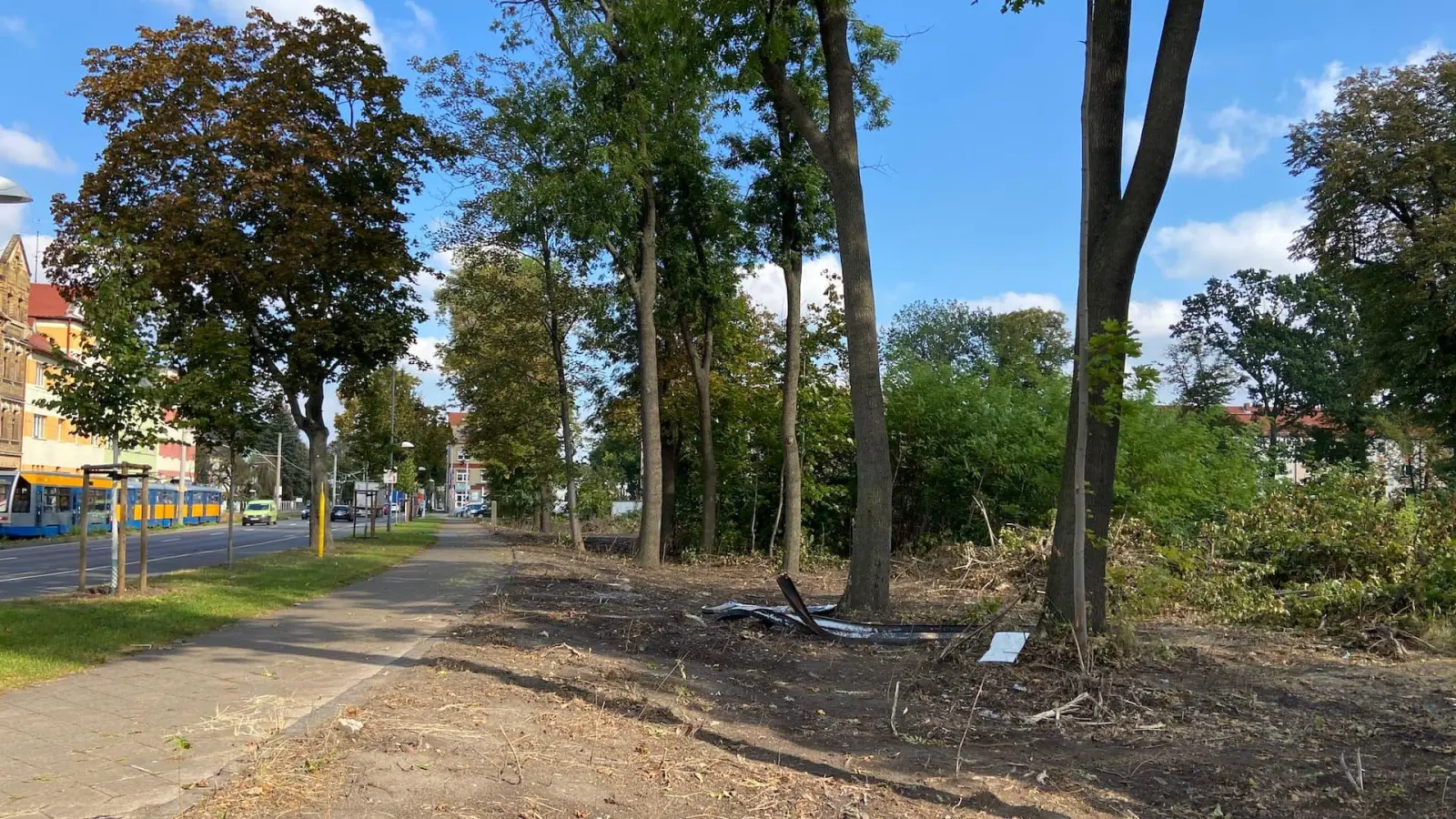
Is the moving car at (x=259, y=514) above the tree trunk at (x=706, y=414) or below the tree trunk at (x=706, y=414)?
below

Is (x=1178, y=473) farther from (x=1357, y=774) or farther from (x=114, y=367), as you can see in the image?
(x=114, y=367)

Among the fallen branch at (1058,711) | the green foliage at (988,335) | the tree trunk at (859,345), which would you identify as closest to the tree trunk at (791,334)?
the tree trunk at (859,345)

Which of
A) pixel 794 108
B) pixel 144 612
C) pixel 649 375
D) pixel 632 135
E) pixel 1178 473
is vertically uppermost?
pixel 632 135

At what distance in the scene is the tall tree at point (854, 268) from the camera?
11.6 meters

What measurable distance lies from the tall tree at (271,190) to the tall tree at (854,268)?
1147 centimetres

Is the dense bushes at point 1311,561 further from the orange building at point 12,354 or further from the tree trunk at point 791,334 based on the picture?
the orange building at point 12,354

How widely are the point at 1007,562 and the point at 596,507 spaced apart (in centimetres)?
2945

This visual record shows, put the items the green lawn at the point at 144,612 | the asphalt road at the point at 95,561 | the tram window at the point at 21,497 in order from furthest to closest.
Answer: the tram window at the point at 21,497
the asphalt road at the point at 95,561
the green lawn at the point at 144,612

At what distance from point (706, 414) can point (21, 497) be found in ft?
106

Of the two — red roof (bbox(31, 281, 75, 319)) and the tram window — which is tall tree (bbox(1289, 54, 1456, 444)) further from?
red roof (bbox(31, 281, 75, 319))

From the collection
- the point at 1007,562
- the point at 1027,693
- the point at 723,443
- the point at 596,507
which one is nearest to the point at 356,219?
the point at 723,443

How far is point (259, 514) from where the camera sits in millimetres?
66562

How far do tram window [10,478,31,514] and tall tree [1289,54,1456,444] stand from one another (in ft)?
159

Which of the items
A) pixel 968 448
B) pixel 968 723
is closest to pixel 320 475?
pixel 968 448
